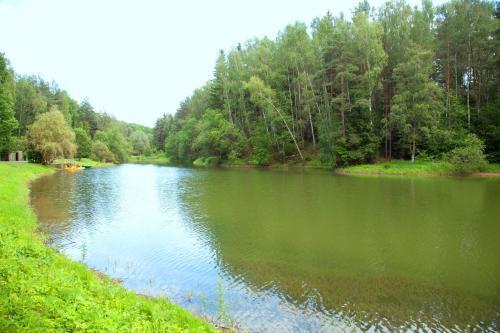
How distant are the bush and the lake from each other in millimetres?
14560

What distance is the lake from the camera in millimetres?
8660

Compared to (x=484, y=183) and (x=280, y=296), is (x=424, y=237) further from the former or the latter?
(x=484, y=183)

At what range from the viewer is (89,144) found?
84188 millimetres

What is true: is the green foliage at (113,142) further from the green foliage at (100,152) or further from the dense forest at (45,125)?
the green foliage at (100,152)

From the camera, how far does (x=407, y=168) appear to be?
143 ft

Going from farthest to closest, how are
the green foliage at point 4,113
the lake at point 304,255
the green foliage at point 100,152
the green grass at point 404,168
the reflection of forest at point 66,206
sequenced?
1. the green foliage at point 100,152
2. the green foliage at point 4,113
3. the green grass at point 404,168
4. the reflection of forest at point 66,206
5. the lake at point 304,255

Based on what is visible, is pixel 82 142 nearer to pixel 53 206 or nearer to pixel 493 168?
pixel 53 206

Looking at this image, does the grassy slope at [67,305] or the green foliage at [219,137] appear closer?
the grassy slope at [67,305]

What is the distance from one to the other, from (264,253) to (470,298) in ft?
21.5

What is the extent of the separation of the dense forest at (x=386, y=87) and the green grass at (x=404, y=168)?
4.58 ft

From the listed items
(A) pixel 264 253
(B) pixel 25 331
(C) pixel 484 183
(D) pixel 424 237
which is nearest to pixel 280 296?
(A) pixel 264 253

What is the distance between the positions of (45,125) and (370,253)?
58.9 metres

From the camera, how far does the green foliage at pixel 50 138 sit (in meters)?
56.3

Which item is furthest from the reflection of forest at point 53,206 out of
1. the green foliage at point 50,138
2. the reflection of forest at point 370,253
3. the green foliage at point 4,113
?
the green foliage at point 50,138
